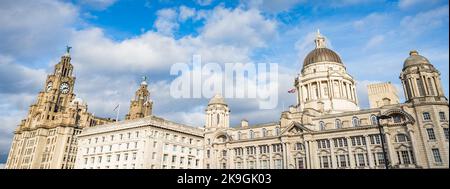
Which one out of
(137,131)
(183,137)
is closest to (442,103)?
(183,137)

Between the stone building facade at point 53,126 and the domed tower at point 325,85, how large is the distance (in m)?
75.4

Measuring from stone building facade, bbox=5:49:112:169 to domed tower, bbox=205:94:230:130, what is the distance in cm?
5080

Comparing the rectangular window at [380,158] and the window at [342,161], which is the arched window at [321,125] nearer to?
the window at [342,161]

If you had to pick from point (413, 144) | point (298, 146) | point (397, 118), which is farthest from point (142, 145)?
point (413, 144)

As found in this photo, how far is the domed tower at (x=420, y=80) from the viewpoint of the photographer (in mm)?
51375

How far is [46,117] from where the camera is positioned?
103 metres

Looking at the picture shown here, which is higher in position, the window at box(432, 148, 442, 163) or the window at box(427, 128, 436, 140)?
the window at box(427, 128, 436, 140)

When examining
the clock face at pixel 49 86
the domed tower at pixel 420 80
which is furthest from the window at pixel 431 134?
the clock face at pixel 49 86

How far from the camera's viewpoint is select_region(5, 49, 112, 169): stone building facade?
95.1 meters

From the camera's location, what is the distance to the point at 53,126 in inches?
3895

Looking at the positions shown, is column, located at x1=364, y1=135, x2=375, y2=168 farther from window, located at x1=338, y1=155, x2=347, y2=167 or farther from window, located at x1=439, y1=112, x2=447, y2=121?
window, located at x1=439, y1=112, x2=447, y2=121

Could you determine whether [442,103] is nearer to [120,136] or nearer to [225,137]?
[225,137]

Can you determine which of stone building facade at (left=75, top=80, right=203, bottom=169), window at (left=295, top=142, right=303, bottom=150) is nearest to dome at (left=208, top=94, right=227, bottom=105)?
stone building facade at (left=75, top=80, right=203, bottom=169)
